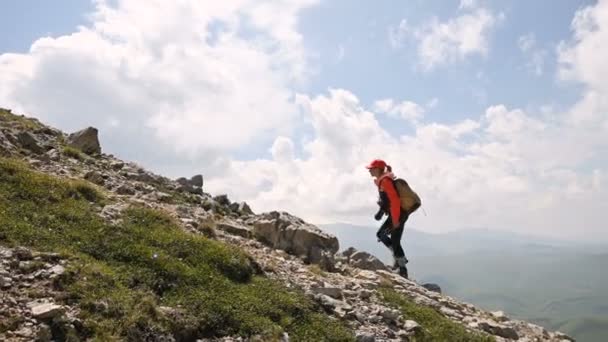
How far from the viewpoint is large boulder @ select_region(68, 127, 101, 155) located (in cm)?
2592

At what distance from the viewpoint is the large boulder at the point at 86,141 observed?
25922 millimetres

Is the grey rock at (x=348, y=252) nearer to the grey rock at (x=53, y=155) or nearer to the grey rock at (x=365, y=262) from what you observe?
the grey rock at (x=365, y=262)

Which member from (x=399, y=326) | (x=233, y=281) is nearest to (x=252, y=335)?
(x=233, y=281)

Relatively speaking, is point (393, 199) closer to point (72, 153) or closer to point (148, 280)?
point (148, 280)

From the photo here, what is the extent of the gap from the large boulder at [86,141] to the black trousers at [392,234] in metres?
16.2

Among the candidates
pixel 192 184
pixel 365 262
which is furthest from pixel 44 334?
pixel 192 184

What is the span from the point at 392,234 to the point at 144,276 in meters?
11.2

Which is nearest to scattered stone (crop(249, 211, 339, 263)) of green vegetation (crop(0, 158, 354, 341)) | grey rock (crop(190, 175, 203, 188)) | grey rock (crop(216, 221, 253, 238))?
grey rock (crop(216, 221, 253, 238))

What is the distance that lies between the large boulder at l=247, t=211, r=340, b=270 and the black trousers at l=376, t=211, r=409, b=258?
2147 mm

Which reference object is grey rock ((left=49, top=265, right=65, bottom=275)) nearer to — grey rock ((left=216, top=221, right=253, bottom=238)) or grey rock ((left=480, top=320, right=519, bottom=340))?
grey rock ((left=216, top=221, right=253, bottom=238))

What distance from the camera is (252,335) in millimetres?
11547

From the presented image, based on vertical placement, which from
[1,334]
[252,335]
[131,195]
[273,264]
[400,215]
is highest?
[400,215]

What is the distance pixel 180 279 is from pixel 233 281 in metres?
1.64

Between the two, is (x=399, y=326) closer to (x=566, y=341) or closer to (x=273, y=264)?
(x=273, y=264)
